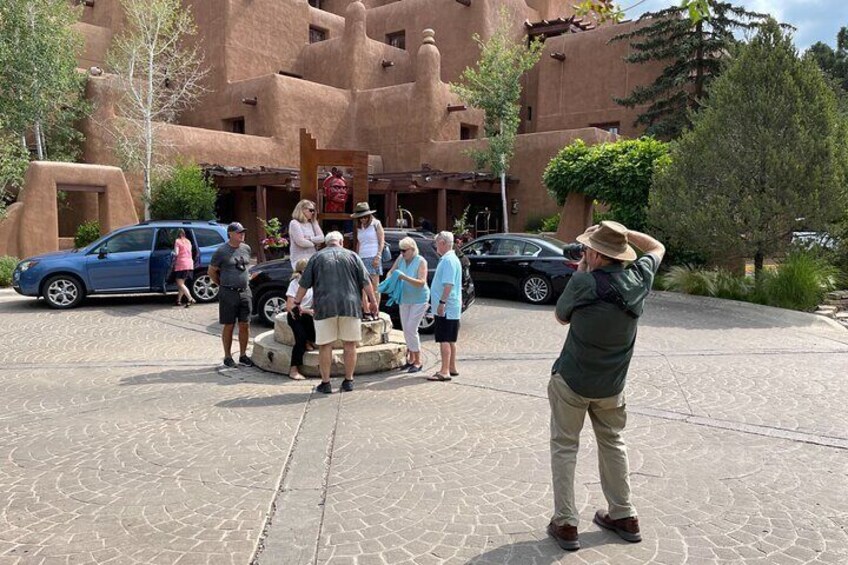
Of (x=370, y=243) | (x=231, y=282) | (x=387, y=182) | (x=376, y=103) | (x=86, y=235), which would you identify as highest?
(x=376, y=103)

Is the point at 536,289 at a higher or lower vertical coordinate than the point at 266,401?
higher

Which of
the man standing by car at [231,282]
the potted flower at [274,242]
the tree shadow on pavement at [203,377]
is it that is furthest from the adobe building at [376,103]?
the tree shadow on pavement at [203,377]

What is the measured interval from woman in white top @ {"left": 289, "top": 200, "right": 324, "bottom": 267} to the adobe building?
14.3m

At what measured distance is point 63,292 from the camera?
12258 mm

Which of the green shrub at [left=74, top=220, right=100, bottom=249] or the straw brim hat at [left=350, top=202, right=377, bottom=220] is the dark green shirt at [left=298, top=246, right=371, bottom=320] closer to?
the straw brim hat at [left=350, top=202, right=377, bottom=220]

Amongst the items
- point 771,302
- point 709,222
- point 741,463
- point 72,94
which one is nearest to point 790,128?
point 709,222

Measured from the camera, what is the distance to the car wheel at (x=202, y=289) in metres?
13.0

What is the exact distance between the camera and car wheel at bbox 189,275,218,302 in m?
13.0

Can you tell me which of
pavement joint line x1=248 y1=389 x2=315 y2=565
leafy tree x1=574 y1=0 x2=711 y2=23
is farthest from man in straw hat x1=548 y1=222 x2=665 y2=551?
pavement joint line x1=248 y1=389 x2=315 y2=565

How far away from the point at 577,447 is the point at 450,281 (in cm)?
357

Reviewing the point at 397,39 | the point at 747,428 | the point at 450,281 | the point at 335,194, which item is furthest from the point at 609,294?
the point at 397,39

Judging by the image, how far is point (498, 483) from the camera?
4312mm

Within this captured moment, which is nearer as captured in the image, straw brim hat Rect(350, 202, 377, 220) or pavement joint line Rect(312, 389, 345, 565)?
pavement joint line Rect(312, 389, 345, 565)

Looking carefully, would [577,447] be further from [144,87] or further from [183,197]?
[144,87]
